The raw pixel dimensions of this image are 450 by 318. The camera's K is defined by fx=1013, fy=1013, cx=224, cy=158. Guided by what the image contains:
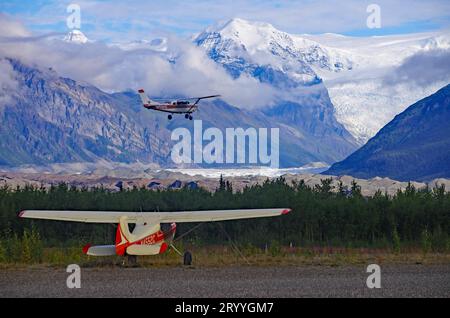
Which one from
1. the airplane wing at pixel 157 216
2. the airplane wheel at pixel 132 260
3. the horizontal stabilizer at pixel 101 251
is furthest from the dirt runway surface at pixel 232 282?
the airplane wing at pixel 157 216

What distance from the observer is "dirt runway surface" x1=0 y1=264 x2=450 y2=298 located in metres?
34.7

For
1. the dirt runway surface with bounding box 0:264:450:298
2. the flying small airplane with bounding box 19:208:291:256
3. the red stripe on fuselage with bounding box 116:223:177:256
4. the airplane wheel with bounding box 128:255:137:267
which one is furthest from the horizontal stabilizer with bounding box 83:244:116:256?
the airplane wheel with bounding box 128:255:137:267

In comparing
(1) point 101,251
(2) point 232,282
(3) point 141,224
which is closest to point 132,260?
(3) point 141,224

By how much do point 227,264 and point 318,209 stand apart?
96.4 ft

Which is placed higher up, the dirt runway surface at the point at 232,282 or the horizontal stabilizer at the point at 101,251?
the horizontal stabilizer at the point at 101,251

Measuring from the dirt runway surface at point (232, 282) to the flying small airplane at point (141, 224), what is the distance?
0.91 metres

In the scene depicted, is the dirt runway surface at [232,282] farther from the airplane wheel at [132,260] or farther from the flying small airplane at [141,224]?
the airplane wheel at [132,260]

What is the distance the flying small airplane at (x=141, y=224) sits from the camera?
4469 centimetres

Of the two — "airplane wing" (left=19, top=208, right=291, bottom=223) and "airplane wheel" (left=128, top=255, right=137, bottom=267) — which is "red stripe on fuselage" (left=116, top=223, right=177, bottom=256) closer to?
"airplane wing" (left=19, top=208, right=291, bottom=223)

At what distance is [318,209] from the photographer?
250ft

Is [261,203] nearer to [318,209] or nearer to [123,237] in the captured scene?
[318,209]

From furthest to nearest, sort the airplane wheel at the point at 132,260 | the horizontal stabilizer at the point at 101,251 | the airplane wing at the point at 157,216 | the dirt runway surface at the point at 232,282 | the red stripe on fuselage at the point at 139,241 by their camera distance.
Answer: the airplane wing at the point at 157,216, the airplane wheel at the point at 132,260, the horizontal stabilizer at the point at 101,251, the red stripe on fuselage at the point at 139,241, the dirt runway surface at the point at 232,282

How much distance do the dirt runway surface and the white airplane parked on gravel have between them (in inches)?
35.7
